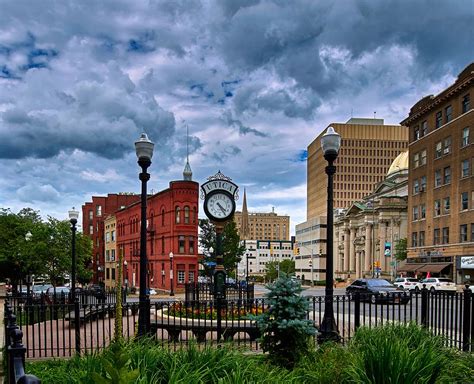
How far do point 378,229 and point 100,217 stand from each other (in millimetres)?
48782

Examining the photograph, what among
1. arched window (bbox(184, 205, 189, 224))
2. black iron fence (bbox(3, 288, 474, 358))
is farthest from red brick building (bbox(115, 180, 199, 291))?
black iron fence (bbox(3, 288, 474, 358))

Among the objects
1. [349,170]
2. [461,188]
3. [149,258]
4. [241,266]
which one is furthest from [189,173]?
[241,266]

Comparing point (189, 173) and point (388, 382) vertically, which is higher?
point (189, 173)

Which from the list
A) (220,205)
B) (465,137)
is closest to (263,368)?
(220,205)

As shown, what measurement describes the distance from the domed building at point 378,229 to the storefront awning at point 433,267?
10615mm

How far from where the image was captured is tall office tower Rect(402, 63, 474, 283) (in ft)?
162

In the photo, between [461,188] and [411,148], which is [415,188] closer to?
[411,148]

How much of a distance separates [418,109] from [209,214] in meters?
51.7

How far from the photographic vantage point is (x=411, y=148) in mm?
63625

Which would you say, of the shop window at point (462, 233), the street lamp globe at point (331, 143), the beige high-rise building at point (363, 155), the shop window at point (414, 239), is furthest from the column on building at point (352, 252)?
the street lamp globe at point (331, 143)

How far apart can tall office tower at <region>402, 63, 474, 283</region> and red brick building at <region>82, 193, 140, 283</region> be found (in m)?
47.4

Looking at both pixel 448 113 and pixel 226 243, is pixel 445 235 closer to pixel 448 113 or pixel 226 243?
pixel 448 113

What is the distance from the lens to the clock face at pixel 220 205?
56.0 feet

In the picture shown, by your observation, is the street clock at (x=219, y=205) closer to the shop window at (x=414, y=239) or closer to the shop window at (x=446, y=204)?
the shop window at (x=446, y=204)
